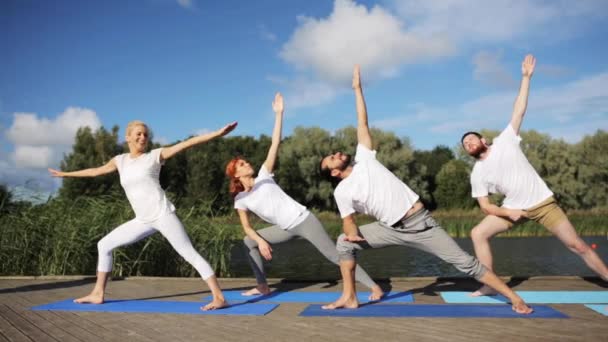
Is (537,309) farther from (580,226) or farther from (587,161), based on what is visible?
(587,161)

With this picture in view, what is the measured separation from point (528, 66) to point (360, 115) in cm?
168

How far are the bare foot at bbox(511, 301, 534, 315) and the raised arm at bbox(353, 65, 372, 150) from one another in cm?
169

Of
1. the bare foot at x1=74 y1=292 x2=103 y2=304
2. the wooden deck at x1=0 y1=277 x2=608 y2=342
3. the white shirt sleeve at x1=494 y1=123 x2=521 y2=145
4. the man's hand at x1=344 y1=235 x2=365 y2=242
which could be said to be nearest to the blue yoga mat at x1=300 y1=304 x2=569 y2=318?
the wooden deck at x1=0 y1=277 x2=608 y2=342

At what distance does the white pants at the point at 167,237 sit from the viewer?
15.4 ft

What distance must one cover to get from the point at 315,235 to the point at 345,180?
0.91 meters

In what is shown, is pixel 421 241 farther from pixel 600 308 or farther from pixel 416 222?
pixel 600 308

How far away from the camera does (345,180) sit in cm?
431

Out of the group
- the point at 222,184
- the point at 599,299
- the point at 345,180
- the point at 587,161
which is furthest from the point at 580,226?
the point at 222,184

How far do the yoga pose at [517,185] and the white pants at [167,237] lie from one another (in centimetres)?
255

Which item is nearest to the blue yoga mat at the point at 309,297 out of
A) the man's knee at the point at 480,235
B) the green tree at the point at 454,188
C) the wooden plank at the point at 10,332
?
the man's knee at the point at 480,235

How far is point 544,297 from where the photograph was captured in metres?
4.74

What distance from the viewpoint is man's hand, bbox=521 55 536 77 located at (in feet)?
15.7

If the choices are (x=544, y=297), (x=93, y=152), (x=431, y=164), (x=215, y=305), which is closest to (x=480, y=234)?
(x=544, y=297)

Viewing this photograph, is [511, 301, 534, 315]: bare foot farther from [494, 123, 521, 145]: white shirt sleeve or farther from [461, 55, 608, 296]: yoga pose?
[494, 123, 521, 145]: white shirt sleeve
